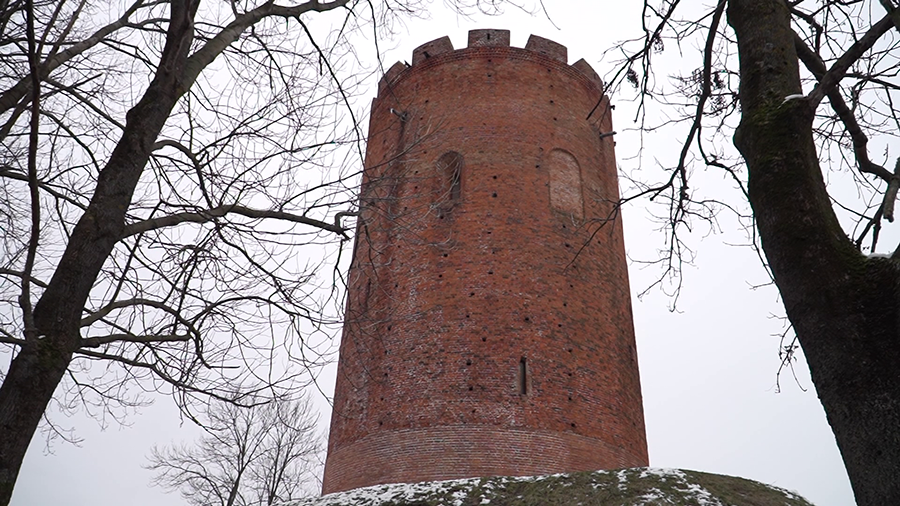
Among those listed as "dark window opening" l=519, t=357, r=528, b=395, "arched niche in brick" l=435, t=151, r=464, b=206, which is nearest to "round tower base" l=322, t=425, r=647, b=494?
"dark window opening" l=519, t=357, r=528, b=395

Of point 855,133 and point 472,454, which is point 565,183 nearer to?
point 472,454

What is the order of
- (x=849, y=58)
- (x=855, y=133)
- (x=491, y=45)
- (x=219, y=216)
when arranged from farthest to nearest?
(x=491, y=45), (x=219, y=216), (x=855, y=133), (x=849, y=58)

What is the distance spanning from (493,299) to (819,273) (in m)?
8.19

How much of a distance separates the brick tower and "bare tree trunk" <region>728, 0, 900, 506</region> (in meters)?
5.85

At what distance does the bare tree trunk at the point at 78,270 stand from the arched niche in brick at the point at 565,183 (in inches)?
327

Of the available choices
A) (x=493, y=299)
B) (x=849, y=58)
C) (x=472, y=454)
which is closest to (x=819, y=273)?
(x=849, y=58)

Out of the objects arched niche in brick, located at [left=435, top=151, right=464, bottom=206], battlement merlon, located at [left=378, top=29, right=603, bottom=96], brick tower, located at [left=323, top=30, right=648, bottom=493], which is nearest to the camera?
brick tower, located at [left=323, top=30, right=648, bottom=493]

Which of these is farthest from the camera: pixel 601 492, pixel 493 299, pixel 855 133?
pixel 493 299

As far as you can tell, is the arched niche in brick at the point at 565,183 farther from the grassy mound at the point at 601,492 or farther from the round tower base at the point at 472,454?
the grassy mound at the point at 601,492

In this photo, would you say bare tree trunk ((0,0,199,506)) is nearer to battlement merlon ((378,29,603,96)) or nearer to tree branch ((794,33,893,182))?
tree branch ((794,33,893,182))

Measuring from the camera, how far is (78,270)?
3623mm

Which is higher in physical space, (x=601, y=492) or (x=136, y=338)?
(x=136, y=338)

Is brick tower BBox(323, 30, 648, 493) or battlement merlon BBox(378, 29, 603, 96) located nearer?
brick tower BBox(323, 30, 648, 493)

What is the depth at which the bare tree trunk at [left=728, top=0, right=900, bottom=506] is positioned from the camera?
2078 mm
